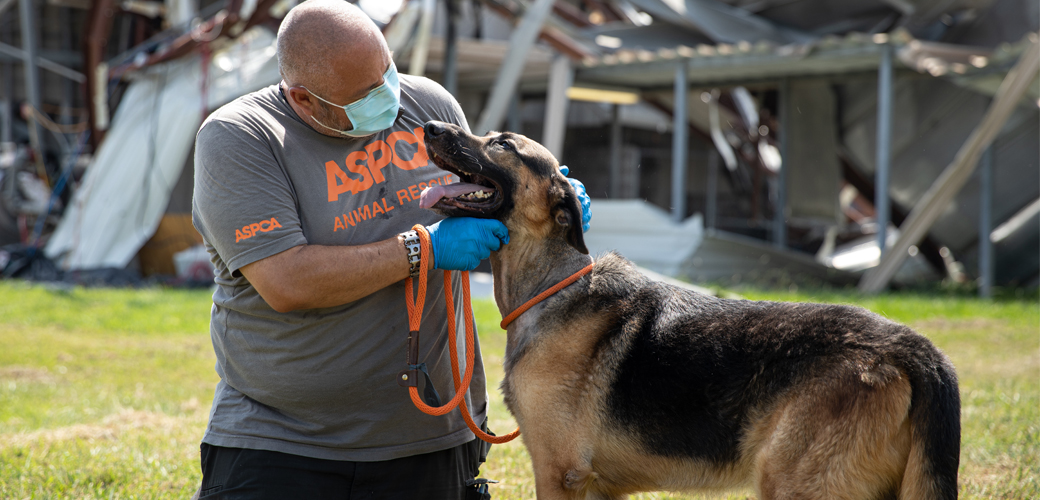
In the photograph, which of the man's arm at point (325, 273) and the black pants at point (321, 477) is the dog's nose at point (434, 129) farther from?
the black pants at point (321, 477)

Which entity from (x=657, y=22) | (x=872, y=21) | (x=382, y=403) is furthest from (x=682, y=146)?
(x=382, y=403)

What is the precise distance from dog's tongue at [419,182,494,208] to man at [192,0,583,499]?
93mm

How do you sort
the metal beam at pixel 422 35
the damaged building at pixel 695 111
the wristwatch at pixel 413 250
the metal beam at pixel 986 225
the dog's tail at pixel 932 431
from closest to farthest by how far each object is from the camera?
the dog's tail at pixel 932 431 < the wristwatch at pixel 413 250 < the metal beam at pixel 986 225 < the metal beam at pixel 422 35 < the damaged building at pixel 695 111

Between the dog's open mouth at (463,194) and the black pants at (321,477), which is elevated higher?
the dog's open mouth at (463,194)

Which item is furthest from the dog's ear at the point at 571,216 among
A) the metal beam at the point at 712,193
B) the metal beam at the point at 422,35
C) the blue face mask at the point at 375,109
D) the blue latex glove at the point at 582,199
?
the metal beam at the point at 712,193

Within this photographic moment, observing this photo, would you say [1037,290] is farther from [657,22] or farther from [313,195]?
[313,195]

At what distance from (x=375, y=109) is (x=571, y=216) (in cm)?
84

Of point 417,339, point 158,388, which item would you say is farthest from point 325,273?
point 158,388

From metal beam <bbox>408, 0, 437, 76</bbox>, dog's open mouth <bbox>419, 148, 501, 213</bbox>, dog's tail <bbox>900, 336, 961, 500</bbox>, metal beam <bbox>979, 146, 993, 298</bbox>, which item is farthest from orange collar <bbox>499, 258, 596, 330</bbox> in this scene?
metal beam <bbox>979, 146, 993, 298</bbox>

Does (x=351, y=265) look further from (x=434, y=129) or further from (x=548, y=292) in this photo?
(x=548, y=292)

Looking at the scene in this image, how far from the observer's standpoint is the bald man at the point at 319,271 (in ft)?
9.06

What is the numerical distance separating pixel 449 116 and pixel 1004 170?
1104 centimetres

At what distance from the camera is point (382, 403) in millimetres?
2998

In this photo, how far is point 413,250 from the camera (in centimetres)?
281
